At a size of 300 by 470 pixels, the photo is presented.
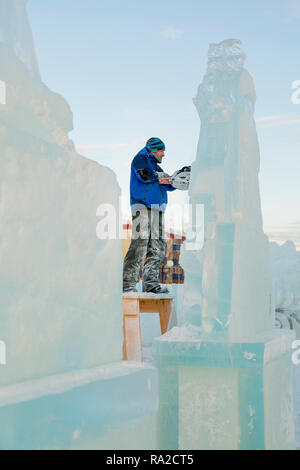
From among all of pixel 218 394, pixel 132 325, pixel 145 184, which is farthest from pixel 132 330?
pixel 218 394

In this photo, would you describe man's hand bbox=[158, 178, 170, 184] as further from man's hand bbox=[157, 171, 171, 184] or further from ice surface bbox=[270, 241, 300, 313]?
ice surface bbox=[270, 241, 300, 313]

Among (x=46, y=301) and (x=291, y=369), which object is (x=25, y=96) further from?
(x=291, y=369)

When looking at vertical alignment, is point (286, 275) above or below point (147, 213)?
below

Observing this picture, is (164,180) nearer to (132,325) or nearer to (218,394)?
(132,325)

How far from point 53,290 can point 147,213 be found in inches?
85.2

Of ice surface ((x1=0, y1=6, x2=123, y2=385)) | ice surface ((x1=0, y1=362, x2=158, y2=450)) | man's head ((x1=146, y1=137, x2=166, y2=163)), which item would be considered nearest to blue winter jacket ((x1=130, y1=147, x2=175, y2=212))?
man's head ((x1=146, y1=137, x2=166, y2=163))

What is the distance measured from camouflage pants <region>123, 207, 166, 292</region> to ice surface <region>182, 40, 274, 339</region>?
1061mm

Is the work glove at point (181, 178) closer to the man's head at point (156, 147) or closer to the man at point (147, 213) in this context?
the man at point (147, 213)

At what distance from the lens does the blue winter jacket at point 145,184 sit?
330 cm

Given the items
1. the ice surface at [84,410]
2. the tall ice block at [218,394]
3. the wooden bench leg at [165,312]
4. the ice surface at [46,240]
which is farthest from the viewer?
the wooden bench leg at [165,312]

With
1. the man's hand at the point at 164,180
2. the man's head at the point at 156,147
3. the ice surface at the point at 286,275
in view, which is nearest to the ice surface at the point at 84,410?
the man's hand at the point at 164,180

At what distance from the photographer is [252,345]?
1.87 meters

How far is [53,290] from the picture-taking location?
121 cm

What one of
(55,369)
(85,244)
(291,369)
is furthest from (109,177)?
(291,369)
